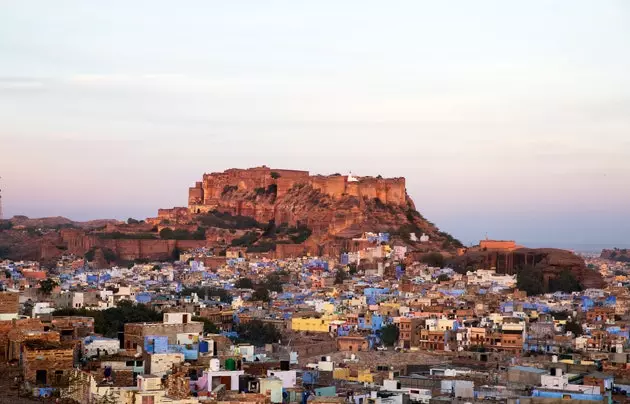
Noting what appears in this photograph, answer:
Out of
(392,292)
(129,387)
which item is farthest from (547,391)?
(392,292)

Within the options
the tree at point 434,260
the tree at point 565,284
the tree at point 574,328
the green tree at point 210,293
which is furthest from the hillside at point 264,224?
the tree at point 574,328

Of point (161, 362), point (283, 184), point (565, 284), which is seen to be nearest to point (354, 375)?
point (161, 362)

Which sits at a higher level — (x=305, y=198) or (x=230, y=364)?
(x=305, y=198)

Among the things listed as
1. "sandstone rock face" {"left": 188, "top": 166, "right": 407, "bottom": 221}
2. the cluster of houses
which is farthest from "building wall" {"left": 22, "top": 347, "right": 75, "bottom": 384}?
"sandstone rock face" {"left": 188, "top": 166, "right": 407, "bottom": 221}

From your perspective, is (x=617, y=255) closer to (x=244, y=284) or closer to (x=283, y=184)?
(x=283, y=184)

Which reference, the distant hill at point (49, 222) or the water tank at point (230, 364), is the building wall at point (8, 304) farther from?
the distant hill at point (49, 222)
